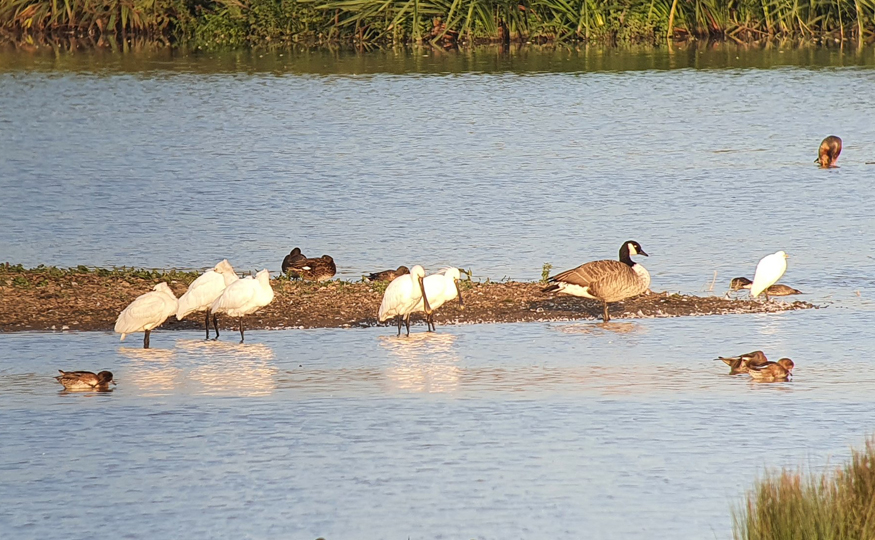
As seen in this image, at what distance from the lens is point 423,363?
471 inches

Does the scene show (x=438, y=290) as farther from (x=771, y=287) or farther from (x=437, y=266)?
(x=771, y=287)

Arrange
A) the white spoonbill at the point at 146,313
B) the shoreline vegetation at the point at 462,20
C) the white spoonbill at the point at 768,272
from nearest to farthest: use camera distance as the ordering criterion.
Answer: the white spoonbill at the point at 146,313, the white spoonbill at the point at 768,272, the shoreline vegetation at the point at 462,20

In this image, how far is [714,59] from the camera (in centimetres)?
3716

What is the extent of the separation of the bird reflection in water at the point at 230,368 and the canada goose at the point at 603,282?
273 centimetres

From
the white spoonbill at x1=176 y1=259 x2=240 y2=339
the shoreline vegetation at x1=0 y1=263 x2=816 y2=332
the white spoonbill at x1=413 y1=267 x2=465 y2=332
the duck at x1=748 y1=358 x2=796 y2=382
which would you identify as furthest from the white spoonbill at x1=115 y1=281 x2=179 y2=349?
the duck at x1=748 y1=358 x2=796 y2=382

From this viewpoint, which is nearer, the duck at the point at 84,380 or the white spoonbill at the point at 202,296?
the duck at the point at 84,380

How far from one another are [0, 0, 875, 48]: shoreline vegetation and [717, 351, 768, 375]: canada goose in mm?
28306

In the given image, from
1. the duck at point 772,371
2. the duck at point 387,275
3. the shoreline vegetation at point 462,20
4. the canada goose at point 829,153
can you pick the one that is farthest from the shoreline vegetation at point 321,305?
the shoreline vegetation at point 462,20

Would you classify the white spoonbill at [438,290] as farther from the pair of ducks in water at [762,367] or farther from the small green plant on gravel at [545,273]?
the pair of ducks in water at [762,367]

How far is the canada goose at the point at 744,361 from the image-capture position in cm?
1113

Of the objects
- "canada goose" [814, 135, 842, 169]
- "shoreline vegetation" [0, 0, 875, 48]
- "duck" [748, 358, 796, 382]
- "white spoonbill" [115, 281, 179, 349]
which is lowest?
"duck" [748, 358, 796, 382]

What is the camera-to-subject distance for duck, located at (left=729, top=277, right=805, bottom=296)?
560 inches

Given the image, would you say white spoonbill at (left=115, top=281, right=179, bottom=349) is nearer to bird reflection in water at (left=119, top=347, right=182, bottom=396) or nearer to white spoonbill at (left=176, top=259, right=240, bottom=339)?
bird reflection in water at (left=119, top=347, right=182, bottom=396)

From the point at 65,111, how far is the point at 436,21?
12106mm
